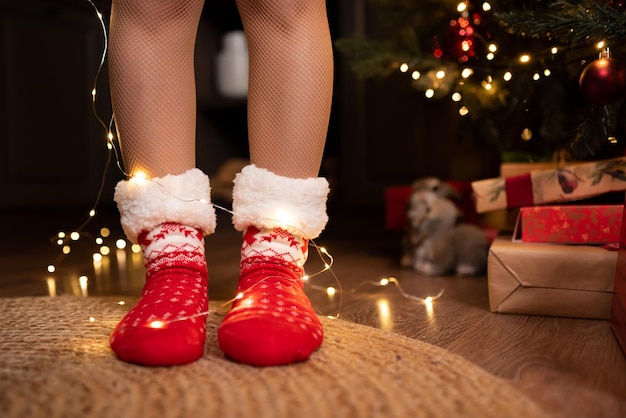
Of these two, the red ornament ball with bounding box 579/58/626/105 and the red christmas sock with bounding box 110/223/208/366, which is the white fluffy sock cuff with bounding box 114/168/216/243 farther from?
the red ornament ball with bounding box 579/58/626/105

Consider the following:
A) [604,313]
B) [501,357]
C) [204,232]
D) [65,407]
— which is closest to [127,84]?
[204,232]

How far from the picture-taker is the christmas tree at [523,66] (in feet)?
2.38

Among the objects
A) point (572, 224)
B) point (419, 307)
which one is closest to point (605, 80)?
point (572, 224)

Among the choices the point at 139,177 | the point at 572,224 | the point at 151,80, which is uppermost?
the point at 151,80

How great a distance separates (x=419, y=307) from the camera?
81 cm

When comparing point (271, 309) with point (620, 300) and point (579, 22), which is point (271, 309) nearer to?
point (620, 300)

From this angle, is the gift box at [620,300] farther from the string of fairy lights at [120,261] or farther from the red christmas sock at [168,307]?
the red christmas sock at [168,307]

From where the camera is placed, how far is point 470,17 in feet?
3.62

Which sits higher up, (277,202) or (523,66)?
(523,66)

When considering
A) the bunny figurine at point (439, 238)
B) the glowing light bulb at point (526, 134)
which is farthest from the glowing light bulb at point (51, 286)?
the glowing light bulb at point (526, 134)

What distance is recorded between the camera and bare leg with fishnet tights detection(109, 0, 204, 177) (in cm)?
65

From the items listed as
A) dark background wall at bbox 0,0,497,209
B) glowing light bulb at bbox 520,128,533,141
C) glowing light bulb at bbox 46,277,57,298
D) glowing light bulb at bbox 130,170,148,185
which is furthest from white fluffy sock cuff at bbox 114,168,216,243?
dark background wall at bbox 0,0,497,209

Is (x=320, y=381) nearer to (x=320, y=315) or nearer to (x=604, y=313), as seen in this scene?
(x=320, y=315)

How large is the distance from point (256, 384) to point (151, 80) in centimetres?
36
